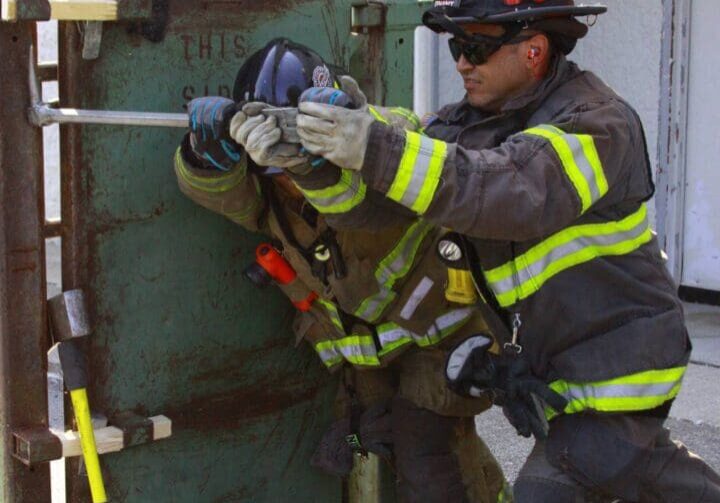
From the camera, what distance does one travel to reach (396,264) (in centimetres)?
326

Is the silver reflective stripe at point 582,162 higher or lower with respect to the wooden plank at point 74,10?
lower

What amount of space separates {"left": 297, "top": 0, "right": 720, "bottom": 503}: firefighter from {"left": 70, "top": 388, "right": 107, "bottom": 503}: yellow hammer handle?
34.3 inches

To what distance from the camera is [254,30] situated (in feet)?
10.6

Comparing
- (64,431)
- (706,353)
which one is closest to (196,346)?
(64,431)

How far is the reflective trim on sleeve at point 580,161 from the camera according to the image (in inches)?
105

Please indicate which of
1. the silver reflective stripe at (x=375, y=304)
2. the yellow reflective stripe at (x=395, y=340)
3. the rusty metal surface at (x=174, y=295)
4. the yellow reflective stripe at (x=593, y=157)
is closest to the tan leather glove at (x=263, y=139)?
the rusty metal surface at (x=174, y=295)

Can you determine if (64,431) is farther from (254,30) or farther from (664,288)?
(664,288)

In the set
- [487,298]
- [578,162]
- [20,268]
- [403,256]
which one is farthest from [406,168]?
[20,268]

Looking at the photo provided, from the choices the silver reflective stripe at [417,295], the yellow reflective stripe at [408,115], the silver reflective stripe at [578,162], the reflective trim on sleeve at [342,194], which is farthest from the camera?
the silver reflective stripe at [417,295]

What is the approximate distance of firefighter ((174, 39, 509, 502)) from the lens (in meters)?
2.89

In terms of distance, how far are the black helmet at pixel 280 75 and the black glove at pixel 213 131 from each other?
0.35 ft

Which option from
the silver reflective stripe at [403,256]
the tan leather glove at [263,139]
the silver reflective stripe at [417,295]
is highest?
the tan leather glove at [263,139]

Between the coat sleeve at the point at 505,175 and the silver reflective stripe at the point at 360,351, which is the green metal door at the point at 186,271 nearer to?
the silver reflective stripe at the point at 360,351

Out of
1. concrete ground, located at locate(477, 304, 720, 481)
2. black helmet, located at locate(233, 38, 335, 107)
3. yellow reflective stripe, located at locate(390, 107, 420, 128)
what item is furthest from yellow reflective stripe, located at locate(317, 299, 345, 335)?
concrete ground, located at locate(477, 304, 720, 481)
